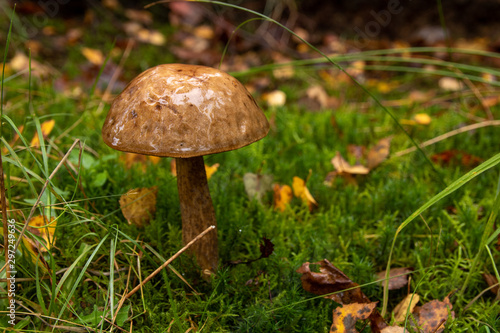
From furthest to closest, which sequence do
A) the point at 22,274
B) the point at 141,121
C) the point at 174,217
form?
1. the point at 174,217
2. the point at 22,274
3. the point at 141,121

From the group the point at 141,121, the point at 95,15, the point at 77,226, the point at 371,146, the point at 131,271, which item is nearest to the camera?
the point at 141,121

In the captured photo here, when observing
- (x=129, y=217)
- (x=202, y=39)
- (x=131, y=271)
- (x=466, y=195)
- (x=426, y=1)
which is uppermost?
(x=426, y=1)

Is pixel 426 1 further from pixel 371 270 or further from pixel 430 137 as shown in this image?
pixel 371 270

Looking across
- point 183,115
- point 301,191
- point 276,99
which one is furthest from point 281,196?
point 276,99

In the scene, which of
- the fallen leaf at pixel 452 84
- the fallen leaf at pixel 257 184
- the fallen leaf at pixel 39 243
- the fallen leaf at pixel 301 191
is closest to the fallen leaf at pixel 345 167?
the fallen leaf at pixel 301 191

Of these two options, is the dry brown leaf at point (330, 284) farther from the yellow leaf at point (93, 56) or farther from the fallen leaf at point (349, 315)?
the yellow leaf at point (93, 56)

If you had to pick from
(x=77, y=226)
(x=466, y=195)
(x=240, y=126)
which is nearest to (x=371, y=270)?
(x=466, y=195)
